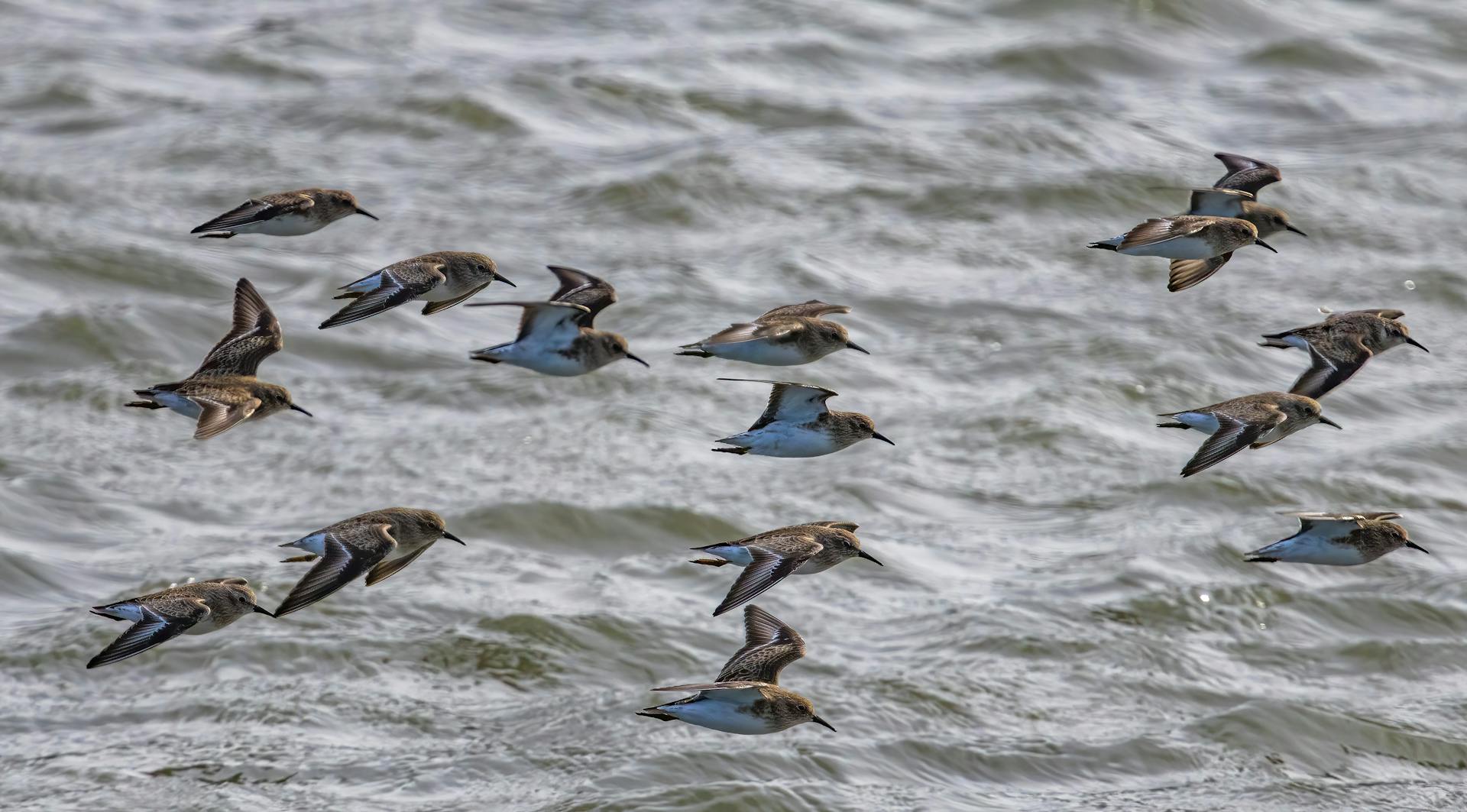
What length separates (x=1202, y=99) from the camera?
66.1 feet

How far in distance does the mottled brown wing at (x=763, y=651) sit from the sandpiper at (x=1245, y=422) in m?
1.81

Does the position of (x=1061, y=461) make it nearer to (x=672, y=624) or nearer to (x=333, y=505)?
(x=672, y=624)

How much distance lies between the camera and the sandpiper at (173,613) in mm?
7176

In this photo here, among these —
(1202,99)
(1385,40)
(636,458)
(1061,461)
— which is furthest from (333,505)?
(1385,40)

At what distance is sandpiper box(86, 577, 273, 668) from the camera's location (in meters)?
7.18

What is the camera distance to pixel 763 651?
340 inches

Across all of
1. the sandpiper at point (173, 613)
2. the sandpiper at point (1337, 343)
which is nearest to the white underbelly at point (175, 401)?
the sandpiper at point (173, 613)

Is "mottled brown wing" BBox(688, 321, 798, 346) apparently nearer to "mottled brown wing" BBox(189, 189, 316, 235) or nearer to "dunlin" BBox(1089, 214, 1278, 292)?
"dunlin" BBox(1089, 214, 1278, 292)

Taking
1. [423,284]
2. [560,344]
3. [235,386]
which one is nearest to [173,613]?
[235,386]

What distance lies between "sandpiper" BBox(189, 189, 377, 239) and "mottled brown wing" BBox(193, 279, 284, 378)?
41 cm

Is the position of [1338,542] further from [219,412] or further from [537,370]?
[219,412]

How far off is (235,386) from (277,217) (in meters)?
0.70

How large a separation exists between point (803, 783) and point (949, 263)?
271 inches

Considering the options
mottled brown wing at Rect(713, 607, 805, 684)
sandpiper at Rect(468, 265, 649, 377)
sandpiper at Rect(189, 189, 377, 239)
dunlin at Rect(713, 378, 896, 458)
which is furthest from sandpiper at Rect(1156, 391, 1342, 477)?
sandpiper at Rect(189, 189, 377, 239)
